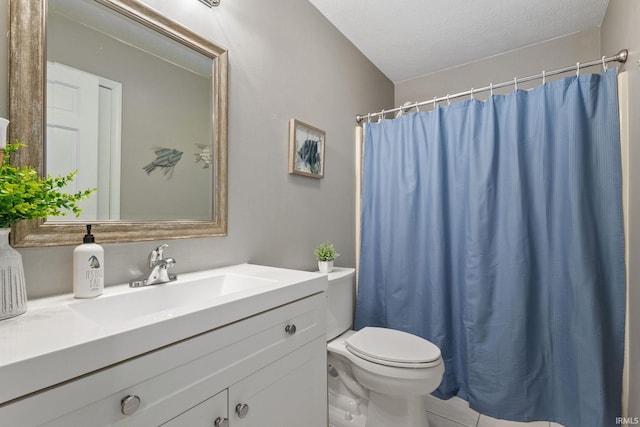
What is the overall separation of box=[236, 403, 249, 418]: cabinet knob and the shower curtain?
138 centimetres

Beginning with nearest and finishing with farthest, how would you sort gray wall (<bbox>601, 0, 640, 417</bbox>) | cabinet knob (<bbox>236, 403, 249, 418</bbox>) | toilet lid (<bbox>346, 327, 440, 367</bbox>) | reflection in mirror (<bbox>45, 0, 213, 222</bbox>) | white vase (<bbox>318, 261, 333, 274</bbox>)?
cabinet knob (<bbox>236, 403, 249, 418</bbox>) < reflection in mirror (<bbox>45, 0, 213, 222</bbox>) < gray wall (<bbox>601, 0, 640, 417</bbox>) < toilet lid (<bbox>346, 327, 440, 367</bbox>) < white vase (<bbox>318, 261, 333, 274</bbox>)

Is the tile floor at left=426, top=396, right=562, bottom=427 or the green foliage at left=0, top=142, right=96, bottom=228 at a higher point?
the green foliage at left=0, top=142, right=96, bottom=228

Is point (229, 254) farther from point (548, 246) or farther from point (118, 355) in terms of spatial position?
point (548, 246)

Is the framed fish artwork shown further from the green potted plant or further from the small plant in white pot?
the green potted plant

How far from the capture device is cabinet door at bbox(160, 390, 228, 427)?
66 centimetres

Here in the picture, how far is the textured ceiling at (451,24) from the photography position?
1767mm

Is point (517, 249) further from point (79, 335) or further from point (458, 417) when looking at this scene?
point (79, 335)

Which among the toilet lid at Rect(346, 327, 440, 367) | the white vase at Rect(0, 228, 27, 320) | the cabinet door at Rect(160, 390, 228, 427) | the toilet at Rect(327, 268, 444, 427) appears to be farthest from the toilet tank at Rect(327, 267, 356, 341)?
the white vase at Rect(0, 228, 27, 320)

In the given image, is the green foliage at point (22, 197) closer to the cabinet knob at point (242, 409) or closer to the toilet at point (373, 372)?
the cabinet knob at point (242, 409)

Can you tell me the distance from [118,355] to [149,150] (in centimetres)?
78

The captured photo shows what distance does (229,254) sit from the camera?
1318 mm

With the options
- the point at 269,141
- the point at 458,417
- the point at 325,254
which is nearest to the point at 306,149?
the point at 269,141

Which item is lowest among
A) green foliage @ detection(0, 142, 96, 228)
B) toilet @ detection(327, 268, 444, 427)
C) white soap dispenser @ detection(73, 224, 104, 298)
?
toilet @ detection(327, 268, 444, 427)

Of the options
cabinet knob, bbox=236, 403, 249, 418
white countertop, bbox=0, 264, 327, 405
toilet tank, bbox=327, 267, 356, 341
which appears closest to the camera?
white countertop, bbox=0, 264, 327, 405
